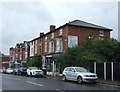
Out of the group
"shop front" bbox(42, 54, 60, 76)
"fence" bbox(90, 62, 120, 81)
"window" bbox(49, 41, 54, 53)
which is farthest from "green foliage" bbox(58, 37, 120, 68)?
"window" bbox(49, 41, 54, 53)

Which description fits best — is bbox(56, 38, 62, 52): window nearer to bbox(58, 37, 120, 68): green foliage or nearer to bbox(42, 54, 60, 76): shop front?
bbox(42, 54, 60, 76): shop front

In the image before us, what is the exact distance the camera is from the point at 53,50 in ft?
126

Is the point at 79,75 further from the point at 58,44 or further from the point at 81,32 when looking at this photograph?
the point at 58,44

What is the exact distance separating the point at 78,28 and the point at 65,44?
→ 146 inches

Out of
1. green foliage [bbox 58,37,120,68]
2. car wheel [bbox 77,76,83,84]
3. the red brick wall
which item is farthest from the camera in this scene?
the red brick wall

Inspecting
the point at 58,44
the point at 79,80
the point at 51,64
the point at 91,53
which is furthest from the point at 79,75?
the point at 51,64

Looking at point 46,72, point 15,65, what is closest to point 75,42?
point 46,72

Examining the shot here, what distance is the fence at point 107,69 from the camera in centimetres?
2034

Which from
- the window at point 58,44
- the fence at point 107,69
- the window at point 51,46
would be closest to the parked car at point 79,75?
the fence at point 107,69

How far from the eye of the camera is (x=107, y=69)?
21.6 metres

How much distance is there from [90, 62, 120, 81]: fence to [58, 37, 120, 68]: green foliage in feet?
3.65

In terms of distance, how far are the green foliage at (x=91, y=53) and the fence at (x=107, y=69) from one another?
1.11m

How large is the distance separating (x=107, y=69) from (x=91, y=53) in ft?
16.5

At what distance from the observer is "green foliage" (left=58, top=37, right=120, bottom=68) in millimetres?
25523
